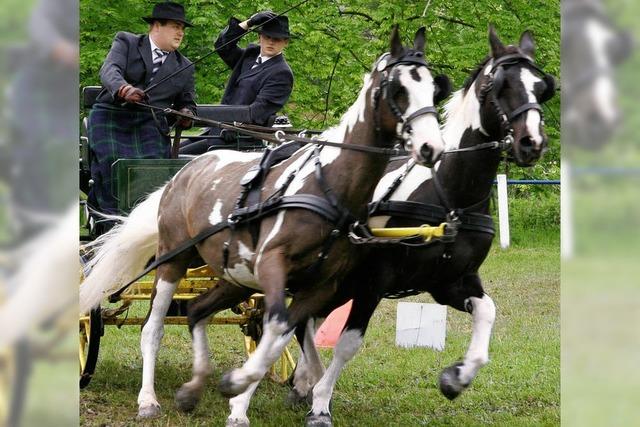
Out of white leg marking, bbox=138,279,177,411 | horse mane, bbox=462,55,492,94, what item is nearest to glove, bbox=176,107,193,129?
white leg marking, bbox=138,279,177,411

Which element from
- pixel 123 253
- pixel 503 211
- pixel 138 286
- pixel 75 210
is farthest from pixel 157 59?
pixel 503 211

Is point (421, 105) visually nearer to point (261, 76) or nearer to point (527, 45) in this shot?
point (527, 45)

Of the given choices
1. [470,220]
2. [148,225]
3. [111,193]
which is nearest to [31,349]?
[470,220]

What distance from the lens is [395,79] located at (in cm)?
414

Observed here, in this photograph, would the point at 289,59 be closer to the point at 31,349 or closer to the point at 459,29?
the point at 459,29

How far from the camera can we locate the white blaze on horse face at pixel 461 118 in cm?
483

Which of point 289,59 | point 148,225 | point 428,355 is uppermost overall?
point 289,59

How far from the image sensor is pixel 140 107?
19.6 ft

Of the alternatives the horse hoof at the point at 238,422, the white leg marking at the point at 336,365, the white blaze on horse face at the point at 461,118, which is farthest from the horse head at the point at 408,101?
the horse hoof at the point at 238,422

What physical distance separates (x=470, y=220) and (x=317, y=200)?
3.06 feet

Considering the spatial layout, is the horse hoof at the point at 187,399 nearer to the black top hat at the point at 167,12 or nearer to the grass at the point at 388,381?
the grass at the point at 388,381

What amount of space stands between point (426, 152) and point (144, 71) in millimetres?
2747

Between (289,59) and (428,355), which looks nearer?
(428,355)

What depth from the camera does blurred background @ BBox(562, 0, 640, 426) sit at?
29.0 inches
